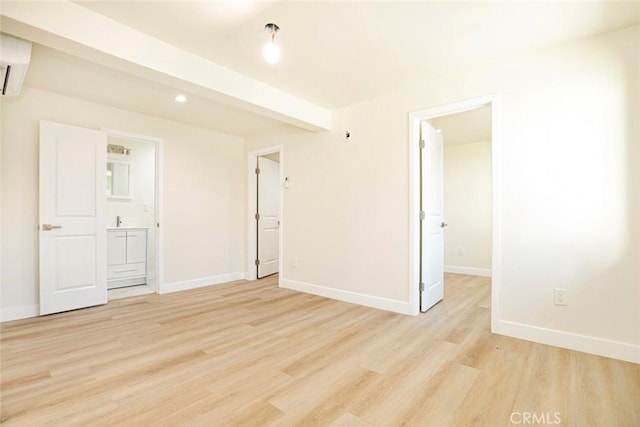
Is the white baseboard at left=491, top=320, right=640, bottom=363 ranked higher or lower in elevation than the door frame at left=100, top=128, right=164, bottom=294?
lower

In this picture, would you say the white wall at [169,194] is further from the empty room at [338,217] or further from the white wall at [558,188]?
the white wall at [558,188]

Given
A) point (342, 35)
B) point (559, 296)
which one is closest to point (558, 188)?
point (559, 296)

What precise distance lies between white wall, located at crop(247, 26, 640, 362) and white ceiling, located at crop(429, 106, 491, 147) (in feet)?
3.19

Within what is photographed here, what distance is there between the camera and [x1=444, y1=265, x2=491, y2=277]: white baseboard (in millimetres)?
5148

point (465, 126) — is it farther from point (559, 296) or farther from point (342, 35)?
point (342, 35)

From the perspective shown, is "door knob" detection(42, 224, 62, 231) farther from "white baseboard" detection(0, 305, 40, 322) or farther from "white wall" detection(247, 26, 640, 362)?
"white wall" detection(247, 26, 640, 362)

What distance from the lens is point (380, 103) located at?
3.40m

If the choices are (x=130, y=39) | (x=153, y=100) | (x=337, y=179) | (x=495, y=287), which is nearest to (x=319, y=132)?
(x=337, y=179)

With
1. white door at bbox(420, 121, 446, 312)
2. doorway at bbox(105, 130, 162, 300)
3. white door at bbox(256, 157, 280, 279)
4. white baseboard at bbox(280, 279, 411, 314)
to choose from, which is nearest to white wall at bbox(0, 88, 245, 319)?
doorway at bbox(105, 130, 162, 300)

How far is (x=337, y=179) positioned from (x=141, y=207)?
139 inches

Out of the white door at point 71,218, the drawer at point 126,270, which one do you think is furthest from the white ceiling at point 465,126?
the drawer at point 126,270

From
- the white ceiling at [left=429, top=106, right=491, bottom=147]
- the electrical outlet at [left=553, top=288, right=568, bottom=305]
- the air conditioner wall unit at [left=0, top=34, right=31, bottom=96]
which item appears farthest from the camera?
the white ceiling at [left=429, top=106, right=491, bottom=147]

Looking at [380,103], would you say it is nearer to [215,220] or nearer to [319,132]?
[319,132]

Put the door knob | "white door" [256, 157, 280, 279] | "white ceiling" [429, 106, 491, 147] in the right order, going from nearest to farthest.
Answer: the door knob → "white ceiling" [429, 106, 491, 147] → "white door" [256, 157, 280, 279]
